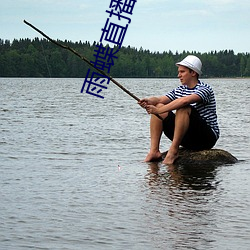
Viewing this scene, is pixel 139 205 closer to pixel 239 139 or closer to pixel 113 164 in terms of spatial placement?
pixel 113 164

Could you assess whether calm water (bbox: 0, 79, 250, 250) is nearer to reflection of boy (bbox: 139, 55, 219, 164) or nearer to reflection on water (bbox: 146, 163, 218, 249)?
reflection on water (bbox: 146, 163, 218, 249)

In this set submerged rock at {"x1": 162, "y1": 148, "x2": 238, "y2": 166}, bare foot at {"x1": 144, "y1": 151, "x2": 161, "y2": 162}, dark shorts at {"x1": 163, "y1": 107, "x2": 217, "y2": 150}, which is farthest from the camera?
bare foot at {"x1": 144, "y1": 151, "x2": 161, "y2": 162}

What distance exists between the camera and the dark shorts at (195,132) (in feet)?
28.5

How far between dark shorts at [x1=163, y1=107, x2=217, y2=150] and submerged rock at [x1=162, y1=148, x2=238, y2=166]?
7 cm

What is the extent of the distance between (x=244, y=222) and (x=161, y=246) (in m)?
1.04

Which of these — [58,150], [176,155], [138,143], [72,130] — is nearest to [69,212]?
[176,155]

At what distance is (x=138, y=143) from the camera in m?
12.8

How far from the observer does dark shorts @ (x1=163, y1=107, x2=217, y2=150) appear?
342 inches

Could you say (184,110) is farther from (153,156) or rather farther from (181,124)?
(153,156)

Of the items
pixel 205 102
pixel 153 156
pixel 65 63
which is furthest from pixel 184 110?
pixel 65 63

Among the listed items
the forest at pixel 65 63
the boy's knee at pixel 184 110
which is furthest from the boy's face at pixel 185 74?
the forest at pixel 65 63

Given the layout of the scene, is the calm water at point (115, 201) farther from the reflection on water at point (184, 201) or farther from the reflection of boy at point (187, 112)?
the reflection of boy at point (187, 112)

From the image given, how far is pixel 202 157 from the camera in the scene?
9.17 meters

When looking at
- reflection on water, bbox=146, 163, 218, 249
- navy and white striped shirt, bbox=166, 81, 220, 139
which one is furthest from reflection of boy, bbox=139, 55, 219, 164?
reflection on water, bbox=146, 163, 218, 249
